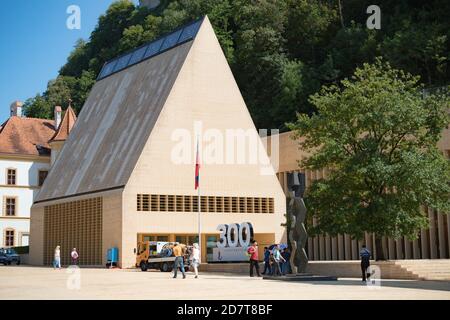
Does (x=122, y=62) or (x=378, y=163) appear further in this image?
(x=122, y=62)

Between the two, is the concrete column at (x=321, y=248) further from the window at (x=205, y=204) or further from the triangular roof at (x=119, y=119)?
the triangular roof at (x=119, y=119)

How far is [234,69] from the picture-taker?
72312 millimetres

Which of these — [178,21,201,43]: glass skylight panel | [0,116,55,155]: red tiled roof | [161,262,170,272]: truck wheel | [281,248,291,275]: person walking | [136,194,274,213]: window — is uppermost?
[178,21,201,43]: glass skylight panel

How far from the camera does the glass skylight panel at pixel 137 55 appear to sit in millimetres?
54438

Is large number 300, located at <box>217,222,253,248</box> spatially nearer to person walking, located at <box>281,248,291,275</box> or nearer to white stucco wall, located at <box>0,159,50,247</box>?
person walking, located at <box>281,248,291,275</box>

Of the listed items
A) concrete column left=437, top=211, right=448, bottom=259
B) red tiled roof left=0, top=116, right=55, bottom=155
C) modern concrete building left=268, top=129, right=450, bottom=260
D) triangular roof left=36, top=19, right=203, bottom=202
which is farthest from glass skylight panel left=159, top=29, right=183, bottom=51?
red tiled roof left=0, top=116, right=55, bottom=155

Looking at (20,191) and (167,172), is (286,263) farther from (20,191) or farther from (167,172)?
(20,191)

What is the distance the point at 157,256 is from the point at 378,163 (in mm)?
14456

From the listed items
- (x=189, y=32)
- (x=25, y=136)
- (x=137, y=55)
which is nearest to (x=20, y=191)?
(x=25, y=136)

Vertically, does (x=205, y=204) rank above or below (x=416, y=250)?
above

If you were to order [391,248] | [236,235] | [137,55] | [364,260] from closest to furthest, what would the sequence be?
[364,260]
[236,235]
[391,248]
[137,55]

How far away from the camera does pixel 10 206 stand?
70.2 metres

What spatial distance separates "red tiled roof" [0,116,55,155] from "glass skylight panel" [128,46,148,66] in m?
22.2

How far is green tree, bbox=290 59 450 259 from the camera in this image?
28.4 meters
